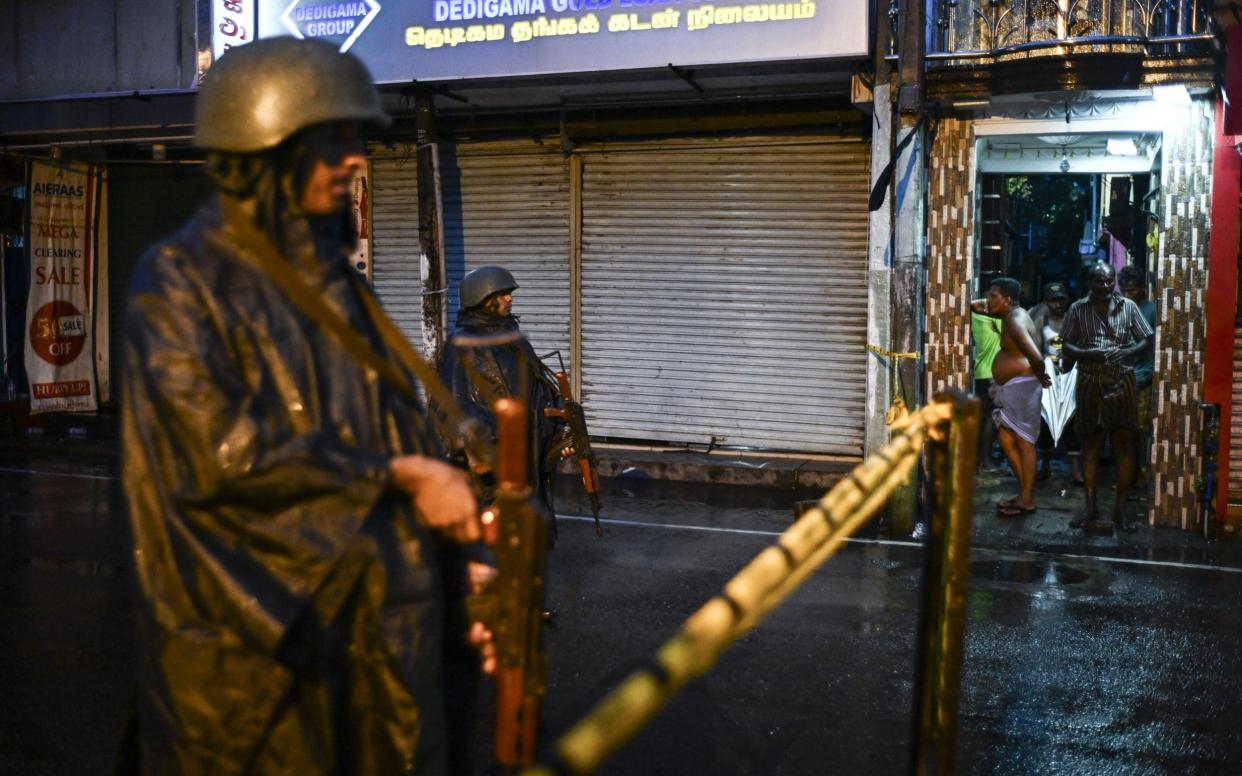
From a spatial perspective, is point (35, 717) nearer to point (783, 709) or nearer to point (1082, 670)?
point (783, 709)

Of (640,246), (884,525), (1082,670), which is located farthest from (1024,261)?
(1082,670)

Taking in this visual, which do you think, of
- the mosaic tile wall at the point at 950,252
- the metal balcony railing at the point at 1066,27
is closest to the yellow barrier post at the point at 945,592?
the metal balcony railing at the point at 1066,27

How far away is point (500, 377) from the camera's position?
6801mm

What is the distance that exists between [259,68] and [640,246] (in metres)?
10.3

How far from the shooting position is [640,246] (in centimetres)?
1268

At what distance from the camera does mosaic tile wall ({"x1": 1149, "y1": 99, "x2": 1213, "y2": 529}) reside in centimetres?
948

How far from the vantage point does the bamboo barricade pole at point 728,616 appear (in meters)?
1.51

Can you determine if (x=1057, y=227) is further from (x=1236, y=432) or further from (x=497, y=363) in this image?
(x=497, y=363)

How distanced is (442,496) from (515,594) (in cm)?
24

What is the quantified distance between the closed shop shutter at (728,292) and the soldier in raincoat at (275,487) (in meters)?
9.77

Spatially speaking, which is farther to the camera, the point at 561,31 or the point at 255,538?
the point at 561,31

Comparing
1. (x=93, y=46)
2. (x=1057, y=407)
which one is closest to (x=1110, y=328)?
(x=1057, y=407)

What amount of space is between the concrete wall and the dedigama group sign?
2122 millimetres

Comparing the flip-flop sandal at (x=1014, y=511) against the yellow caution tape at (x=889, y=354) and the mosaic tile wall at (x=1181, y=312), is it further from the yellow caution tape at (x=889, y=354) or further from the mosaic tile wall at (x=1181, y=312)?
the yellow caution tape at (x=889, y=354)
